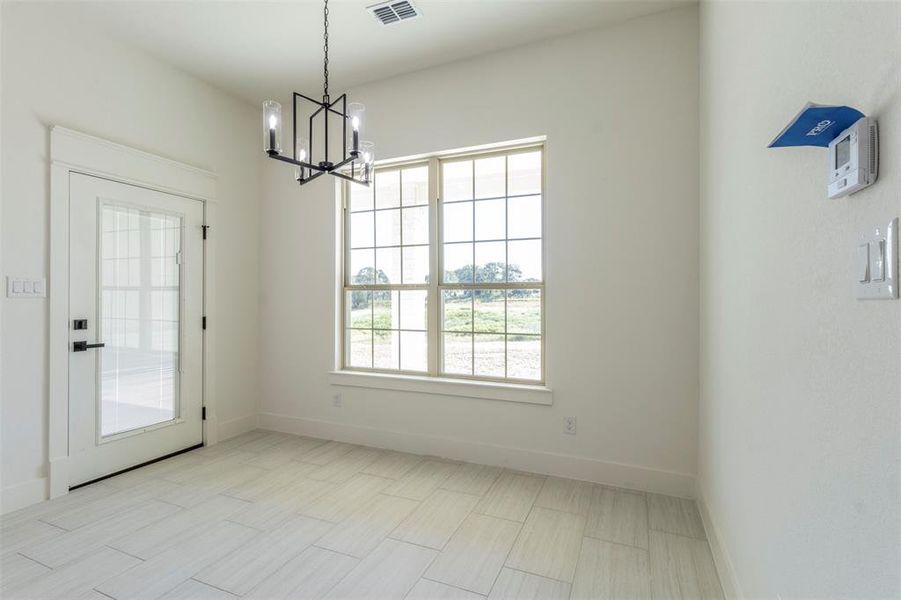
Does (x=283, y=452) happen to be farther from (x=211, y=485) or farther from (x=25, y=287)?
(x=25, y=287)

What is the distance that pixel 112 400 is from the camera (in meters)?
3.19

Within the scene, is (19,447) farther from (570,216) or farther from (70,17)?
(570,216)

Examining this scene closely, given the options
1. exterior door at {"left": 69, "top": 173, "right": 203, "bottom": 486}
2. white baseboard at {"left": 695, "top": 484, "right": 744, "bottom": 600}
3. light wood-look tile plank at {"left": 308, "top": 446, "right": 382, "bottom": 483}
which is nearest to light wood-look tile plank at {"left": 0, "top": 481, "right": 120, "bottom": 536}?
exterior door at {"left": 69, "top": 173, "right": 203, "bottom": 486}

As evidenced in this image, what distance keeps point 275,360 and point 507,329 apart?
244 centimetres

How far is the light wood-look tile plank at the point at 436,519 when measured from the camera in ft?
7.72

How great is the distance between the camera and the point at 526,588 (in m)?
1.94

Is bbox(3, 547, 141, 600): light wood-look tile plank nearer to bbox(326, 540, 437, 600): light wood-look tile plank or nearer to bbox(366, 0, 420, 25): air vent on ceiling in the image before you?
bbox(326, 540, 437, 600): light wood-look tile plank

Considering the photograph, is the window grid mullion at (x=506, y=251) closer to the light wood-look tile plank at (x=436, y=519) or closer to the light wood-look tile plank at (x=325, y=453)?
the light wood-look tile plank at (x=436, y=519)

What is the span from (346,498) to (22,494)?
6.57 ft

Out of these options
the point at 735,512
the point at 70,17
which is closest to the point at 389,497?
the point at 735,512

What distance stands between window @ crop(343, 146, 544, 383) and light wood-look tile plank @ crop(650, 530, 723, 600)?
4.35 feet

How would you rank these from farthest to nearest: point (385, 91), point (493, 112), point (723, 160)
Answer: point (385, 91) < point (493, 112) < point (723, 160)

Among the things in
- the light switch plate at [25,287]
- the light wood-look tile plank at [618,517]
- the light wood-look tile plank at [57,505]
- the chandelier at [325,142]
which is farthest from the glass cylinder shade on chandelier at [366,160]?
the light wood-look tile plank at [57,505]

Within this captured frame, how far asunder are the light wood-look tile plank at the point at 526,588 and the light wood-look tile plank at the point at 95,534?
2054 mm
